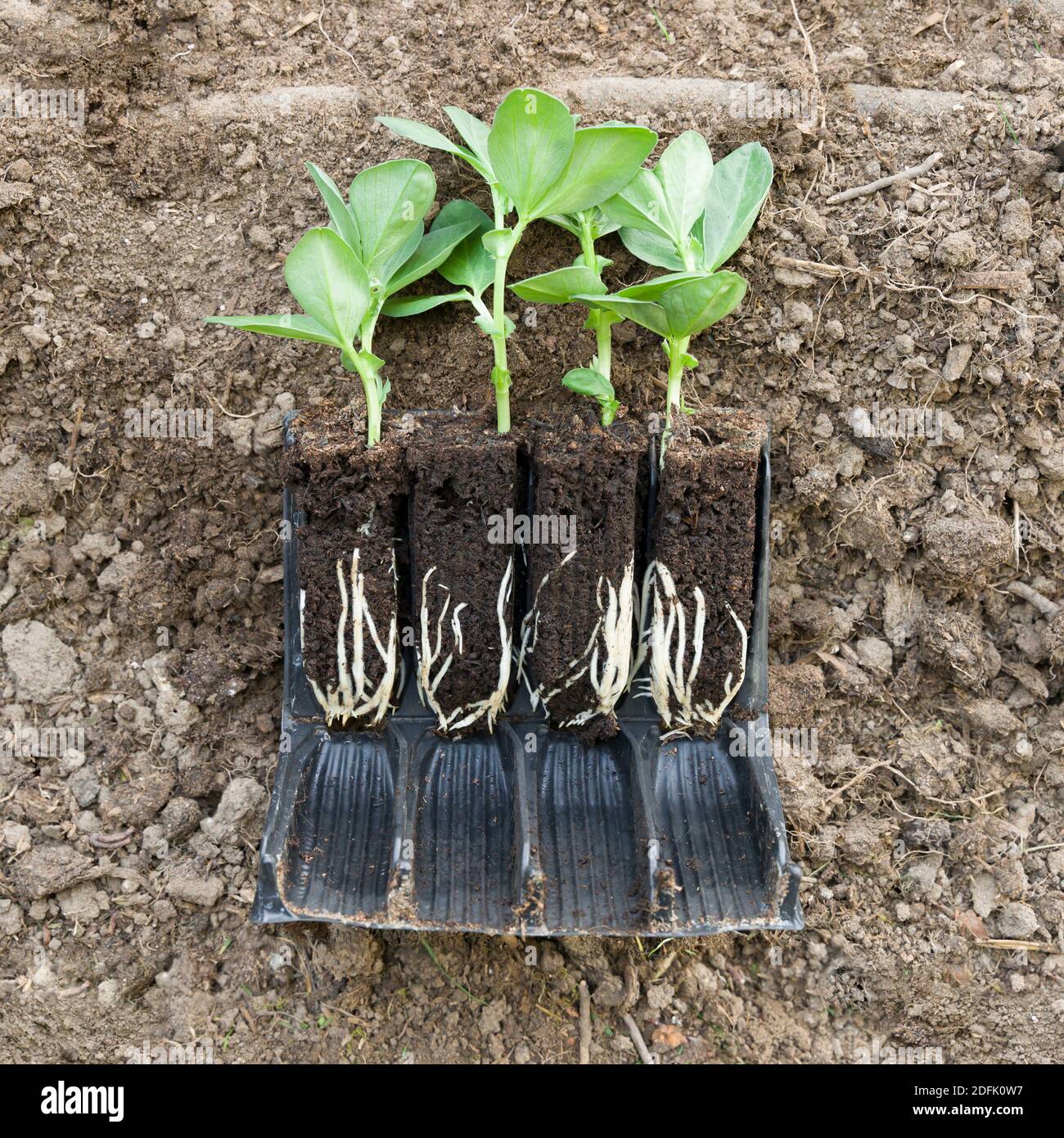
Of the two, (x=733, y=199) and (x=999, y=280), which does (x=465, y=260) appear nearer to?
(x=733, y=199)

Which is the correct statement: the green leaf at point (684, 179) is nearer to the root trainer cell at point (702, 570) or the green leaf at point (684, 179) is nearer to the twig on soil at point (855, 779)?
the root trainer cell at point (702, 570)

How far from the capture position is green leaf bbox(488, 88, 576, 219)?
1428mm

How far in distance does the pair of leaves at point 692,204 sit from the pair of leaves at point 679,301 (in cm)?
14

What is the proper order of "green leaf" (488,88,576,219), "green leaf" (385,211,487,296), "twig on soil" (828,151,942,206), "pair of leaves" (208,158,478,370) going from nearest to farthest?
"green leaf" (488,88,576,219), "pair of leaves" (208,158,478,370), "green leaf" (385,211,487,296), "twig on soil" (828,151,942,206)

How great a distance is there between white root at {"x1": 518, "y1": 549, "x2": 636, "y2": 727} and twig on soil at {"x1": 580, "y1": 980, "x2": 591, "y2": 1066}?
48 centimetres

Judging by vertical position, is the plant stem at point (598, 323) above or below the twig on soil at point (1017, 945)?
above

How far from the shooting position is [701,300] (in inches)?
59.8

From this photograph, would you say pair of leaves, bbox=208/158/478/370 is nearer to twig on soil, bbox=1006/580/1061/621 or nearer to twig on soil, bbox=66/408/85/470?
twig on soil, bbox=66/408/85/470

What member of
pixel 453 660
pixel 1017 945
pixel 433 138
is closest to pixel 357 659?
pixel 453 660

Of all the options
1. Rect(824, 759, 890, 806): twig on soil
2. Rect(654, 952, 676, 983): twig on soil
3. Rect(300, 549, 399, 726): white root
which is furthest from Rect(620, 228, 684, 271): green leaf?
Rect(654, 952, 676, 983): twig on soil

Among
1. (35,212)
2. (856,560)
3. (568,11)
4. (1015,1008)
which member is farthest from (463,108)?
(1015,1008)

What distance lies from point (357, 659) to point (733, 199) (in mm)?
1054

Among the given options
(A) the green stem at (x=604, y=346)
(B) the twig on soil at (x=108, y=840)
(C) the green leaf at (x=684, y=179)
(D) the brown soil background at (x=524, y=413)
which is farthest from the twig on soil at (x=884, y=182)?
(B) the twig on soil at (x=108, y=840)

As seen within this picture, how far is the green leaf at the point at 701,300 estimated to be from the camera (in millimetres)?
1484
